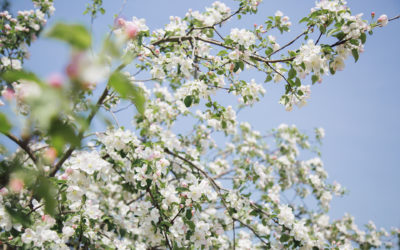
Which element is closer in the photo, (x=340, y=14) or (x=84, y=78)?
(x=84, y=78)

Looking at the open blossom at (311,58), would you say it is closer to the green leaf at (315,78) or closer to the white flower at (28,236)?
the green leaf at (315,78)

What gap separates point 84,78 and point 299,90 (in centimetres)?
188

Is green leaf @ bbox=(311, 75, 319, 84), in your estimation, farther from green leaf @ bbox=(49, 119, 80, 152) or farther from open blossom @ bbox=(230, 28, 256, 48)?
green leaf @ bbox=(49, 119, 80, 152)

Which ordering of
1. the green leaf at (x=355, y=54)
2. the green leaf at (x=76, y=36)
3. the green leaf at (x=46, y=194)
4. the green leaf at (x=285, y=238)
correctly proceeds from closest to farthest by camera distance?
the green leaf at (x=76, y=36)
the green leaf at (x=46, y=194)
the green leaf at (x=355, y=54)
the green leaf at (x=285, y=238)

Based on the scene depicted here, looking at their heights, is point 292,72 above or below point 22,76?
above

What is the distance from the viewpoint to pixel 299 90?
2033 mm

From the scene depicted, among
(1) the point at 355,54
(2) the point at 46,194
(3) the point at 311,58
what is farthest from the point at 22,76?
(1) the point at 355,54

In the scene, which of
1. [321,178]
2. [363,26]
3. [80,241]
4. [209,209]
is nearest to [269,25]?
[363,26]

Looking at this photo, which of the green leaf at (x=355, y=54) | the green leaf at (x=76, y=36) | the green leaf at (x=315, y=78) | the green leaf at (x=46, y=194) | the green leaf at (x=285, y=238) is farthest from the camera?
the green leaf at (x=285, y=238)

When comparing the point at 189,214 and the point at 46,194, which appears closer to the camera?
the point at 46,194

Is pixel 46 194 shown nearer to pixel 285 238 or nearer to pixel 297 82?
pixel 297 82

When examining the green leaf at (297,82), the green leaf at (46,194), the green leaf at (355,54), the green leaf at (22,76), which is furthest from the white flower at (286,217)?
the green leaf at (22,76)

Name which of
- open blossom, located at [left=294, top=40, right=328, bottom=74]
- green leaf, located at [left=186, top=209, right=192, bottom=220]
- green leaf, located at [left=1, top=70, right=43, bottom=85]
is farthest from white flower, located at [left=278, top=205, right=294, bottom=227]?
green leaf, located at [left=1, top=70, right=43, bottom=85]

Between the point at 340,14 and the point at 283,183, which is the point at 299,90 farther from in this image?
the point at 283,183
